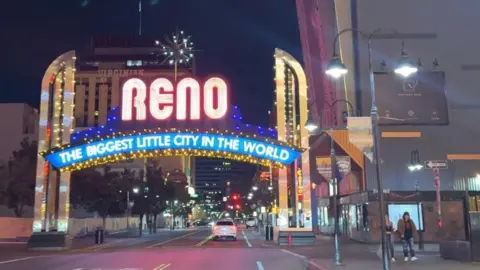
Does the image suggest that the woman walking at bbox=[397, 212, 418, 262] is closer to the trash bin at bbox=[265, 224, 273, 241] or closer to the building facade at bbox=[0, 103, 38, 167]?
the trash bin at bbox=[265, 224, 273, 241]

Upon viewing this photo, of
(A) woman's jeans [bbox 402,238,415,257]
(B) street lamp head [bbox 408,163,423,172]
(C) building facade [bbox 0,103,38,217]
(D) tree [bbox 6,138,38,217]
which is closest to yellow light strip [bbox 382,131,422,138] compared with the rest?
(B) street lamp head [bbox 408,163,423,172]

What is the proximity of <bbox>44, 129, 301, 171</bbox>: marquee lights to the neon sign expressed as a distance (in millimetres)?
1630

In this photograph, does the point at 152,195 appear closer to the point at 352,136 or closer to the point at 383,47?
the point at 383,47

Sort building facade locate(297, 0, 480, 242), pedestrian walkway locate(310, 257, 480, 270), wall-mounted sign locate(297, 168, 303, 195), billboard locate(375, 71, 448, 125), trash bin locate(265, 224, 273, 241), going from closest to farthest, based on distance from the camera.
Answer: pedestrian walkway locate(310, 257, 480, 270) < billboard locate(375, 71, 448, 125) < wall-mounted sign locate(297, 168, 303, 195) < building facade locate(297, 0, 480, 242) < trash bin locate(265, 224, 273, 241)

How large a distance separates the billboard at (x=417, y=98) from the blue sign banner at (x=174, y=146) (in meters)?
6.57

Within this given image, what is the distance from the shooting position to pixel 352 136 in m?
16.2

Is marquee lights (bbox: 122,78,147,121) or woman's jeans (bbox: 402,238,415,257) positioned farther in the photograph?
marquee lights (bbox: 122,78,147,121)

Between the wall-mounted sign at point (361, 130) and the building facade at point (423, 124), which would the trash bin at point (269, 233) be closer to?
the building facade at point (423, 124)

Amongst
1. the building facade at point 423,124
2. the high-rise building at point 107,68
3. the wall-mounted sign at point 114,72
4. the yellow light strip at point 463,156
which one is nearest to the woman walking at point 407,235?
the building facade at point 423,124

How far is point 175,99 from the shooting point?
32.7 m

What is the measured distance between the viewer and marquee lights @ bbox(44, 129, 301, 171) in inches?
1220

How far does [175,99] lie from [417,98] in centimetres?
1415

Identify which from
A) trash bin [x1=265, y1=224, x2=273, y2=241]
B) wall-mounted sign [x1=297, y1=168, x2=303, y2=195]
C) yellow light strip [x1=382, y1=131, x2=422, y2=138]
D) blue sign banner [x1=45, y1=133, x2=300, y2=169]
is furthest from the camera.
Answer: trash bin [x1=265, y1=224, x2=273, y2=241]

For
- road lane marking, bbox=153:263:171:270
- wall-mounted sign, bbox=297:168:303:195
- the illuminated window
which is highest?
the illuminated window
